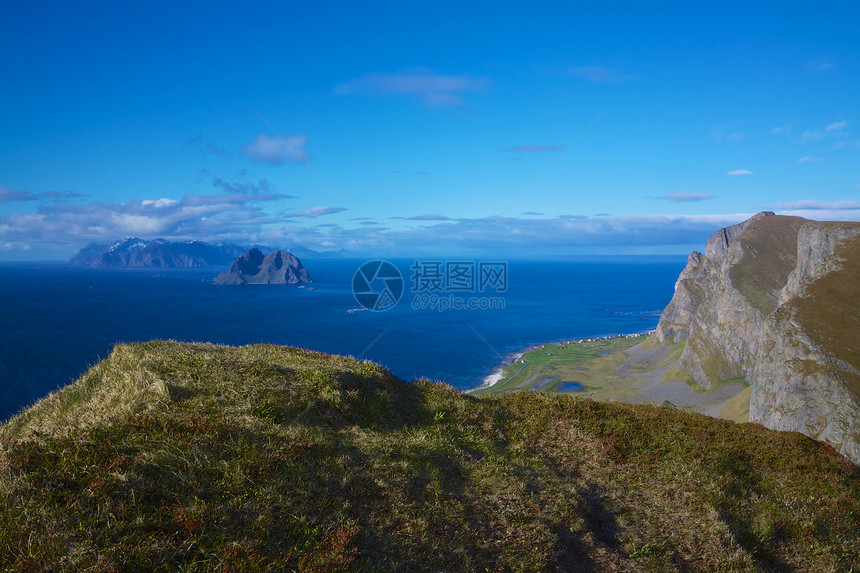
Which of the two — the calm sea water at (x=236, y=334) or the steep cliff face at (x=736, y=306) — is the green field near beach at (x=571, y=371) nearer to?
the calm sea water at (x=236, y=334)

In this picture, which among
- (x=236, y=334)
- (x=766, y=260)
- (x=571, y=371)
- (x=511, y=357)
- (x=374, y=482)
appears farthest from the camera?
(x=766, y=260)

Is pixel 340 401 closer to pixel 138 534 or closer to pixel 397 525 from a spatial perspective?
pixel 397 525

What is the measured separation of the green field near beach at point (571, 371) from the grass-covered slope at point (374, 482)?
96174mm

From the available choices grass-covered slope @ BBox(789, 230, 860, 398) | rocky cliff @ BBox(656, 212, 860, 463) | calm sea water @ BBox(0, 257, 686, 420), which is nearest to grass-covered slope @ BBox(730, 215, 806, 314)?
rocky cliff @ BBox(656, 212, 860, 463)

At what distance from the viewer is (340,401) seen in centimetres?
1245

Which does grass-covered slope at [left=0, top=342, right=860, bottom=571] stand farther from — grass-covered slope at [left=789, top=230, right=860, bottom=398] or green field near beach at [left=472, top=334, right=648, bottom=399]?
green field near beach at [left=472, top=334, right=648, bottom=399]

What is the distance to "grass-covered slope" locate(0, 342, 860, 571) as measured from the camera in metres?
6.80

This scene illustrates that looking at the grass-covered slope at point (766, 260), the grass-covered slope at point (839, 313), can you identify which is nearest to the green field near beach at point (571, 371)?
the grass-covered slope at point (766, 260)

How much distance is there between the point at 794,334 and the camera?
86000 mm

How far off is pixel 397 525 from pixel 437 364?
123881 mm

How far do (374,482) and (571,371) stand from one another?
13864cm

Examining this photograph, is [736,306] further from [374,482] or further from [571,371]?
[374,482]

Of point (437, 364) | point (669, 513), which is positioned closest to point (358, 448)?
point (669, 513)

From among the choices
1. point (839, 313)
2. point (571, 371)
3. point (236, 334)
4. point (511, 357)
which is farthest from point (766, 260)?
point (236, 334)
